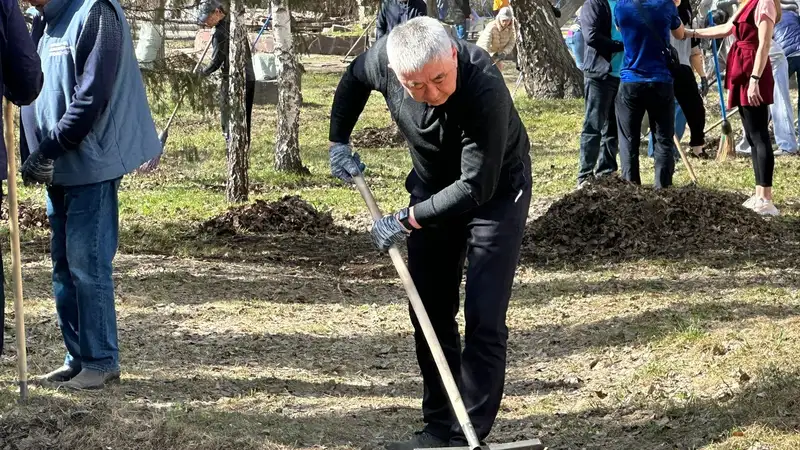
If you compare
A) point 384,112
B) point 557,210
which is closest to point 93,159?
point 557,210

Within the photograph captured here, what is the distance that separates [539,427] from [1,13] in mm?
3114

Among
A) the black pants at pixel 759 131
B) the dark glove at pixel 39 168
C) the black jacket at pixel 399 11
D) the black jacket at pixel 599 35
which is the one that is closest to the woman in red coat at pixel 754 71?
the black pants at pixel 759 131

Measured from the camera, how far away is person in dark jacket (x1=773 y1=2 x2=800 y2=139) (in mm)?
13438

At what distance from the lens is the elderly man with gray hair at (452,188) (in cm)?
439

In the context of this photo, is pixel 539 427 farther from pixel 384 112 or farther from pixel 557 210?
pixel 384 112

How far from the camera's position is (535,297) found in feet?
27.4

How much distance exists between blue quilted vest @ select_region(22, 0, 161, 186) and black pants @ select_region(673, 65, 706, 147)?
6.20 metres

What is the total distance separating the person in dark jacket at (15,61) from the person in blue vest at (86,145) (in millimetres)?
284

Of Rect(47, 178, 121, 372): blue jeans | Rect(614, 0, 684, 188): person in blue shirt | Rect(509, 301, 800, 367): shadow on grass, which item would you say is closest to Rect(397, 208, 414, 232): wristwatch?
Rect(47, 178, 121, 372): blue jeans

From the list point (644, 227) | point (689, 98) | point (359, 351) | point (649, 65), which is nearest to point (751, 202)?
point (689, 98)

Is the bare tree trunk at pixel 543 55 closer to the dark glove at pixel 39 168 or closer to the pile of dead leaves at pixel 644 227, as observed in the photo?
the pile of dead leaves at pixel 644 227

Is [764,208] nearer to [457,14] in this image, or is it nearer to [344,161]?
[344,161]

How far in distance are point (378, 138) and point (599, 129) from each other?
224 inches

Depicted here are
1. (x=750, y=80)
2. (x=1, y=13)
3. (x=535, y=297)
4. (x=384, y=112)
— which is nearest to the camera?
(x=1, y=13)
